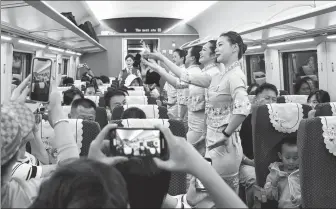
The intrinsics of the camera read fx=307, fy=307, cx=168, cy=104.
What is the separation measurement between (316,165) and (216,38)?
2610 millimetres

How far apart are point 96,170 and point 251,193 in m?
2.21

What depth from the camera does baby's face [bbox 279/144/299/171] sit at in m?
2.33

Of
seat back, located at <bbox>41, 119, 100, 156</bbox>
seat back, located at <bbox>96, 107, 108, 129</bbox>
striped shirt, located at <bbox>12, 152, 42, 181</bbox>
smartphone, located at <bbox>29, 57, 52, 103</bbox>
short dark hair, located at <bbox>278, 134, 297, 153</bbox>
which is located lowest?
striped shirt, located at <bbox>12, 152, 42, 181</bbox>

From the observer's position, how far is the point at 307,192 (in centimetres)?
183

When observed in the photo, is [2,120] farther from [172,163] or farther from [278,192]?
[278,192]

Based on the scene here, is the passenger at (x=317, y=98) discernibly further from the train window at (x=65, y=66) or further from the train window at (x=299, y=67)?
the train window at (x=65, y=66)

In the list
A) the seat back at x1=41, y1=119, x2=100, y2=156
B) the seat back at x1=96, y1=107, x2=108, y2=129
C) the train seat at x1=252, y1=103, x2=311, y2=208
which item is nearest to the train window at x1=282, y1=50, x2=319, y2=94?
the train seat at x1=252, y1=103, x2=311, y2=208

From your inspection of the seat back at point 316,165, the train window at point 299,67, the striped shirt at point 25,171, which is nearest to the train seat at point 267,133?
the seat back at point 316,165

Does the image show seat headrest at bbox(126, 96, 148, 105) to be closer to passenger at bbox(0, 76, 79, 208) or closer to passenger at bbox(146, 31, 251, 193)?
passenger at bbox(146, 31, 251, 193)

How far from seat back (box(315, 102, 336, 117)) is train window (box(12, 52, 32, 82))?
5.19 meters

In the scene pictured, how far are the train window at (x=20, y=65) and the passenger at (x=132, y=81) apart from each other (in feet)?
6.62

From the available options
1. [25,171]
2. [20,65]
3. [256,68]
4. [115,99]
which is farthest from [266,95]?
[256,68]

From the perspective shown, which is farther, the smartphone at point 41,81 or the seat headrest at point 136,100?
the seat headrest at point 136,100

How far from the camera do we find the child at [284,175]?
2.26m
